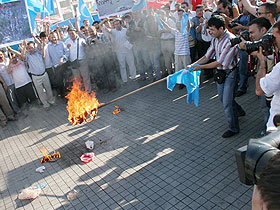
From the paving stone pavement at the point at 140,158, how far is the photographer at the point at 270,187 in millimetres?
2700

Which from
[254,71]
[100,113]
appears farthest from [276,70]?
[100,113]

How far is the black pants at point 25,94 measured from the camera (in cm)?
879

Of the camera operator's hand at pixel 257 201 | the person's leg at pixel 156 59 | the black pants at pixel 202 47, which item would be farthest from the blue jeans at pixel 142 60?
the camera operator's hand at pixel 257 201

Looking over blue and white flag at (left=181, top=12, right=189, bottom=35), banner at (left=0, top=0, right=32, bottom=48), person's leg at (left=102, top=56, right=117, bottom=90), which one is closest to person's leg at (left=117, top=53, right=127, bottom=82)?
person's leg at (left=102, top=56, right=117, bottom=90)

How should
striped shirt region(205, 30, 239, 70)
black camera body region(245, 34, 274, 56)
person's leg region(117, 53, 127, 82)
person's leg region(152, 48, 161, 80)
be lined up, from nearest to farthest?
black camera body region(245, 34, 274, 56), striped shirt region(205, 30, 239, 70), person's leg region(152, 48, 161, 80), person's leg region(117, 53, 127, 82)

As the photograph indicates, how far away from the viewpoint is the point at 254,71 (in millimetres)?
7008

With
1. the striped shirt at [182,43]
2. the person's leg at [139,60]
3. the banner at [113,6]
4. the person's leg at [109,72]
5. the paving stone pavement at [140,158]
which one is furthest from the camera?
the person's leg at [139,60]

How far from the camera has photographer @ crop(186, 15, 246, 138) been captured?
15.3 feet

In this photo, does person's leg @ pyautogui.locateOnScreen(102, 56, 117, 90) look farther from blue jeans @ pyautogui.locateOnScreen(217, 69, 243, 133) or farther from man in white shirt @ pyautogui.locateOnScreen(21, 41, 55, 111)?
blue jeans @ pyautogui.locateOnScreen(217, 69, 243, 133)

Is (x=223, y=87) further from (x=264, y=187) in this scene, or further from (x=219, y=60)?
(x=264, y=187)

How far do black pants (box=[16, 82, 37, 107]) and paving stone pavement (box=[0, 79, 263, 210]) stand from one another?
1446mm

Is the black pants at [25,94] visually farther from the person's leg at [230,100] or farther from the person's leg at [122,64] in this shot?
the person's leg at [230,100]

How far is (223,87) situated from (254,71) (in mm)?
2435

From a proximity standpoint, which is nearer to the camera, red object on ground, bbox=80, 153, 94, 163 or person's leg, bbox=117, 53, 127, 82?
red object on ground, bbox=80, 153, 94, 163
